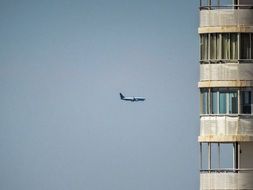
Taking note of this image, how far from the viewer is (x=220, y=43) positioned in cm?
7531

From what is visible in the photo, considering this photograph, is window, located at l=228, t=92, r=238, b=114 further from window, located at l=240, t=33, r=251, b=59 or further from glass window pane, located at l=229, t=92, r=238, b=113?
window, located at l=240, t=33, r=251, b=59

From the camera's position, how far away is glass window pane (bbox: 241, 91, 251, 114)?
74.8 meters

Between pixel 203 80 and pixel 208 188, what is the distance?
19.1 feet

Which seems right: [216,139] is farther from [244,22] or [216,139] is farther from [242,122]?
[244,22]

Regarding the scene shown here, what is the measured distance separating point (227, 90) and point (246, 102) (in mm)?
1230

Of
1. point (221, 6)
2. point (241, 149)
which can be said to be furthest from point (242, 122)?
point (221, 6)

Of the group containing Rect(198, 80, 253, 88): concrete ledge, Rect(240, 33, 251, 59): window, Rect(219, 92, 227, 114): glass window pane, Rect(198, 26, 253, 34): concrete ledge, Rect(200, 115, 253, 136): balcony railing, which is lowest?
Rect(200, 115, 253, 136): balcony railing

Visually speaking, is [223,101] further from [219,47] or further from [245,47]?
[245,47]

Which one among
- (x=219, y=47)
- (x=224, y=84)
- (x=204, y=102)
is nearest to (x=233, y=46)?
(x=219, y=47)

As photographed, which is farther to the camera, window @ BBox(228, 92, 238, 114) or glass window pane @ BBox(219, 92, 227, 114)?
glass window pane @ BBox(219, 92, 227, 114)

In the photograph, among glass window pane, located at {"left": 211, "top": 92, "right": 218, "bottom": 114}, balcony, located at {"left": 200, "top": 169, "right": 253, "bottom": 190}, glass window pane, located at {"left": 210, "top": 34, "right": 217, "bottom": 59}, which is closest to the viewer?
balcony, located at {"left": 200, "top": 169, "right": 253, "bottom": 190}

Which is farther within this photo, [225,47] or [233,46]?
[225,47]

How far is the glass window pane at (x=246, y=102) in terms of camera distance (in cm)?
7481

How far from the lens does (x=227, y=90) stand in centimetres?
7488
